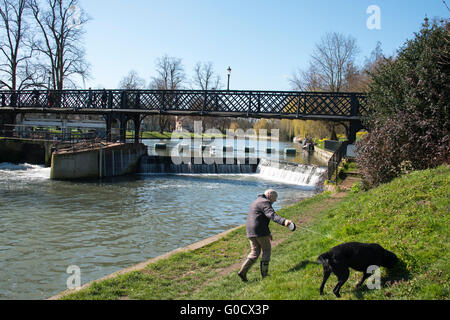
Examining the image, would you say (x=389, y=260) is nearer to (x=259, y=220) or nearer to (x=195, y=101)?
(x=259, y=220)

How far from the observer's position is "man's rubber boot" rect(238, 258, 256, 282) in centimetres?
669

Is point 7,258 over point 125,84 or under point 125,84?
under

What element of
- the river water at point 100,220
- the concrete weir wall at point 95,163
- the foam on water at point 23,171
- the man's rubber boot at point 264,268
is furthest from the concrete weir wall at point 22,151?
the man's rubber boot at point 264,268

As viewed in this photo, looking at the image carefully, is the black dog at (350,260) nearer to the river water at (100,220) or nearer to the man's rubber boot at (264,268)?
the man's rubber boot at (264,268)

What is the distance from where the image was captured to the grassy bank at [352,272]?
17.7 feet

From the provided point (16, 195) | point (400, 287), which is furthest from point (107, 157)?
point (400, 287)

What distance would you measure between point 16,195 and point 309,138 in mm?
43042

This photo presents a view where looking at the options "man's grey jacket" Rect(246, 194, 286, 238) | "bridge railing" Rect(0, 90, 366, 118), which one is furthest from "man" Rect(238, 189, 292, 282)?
"bridge railing" Rect(0, 90, 366, 118)

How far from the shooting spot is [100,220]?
1541cm

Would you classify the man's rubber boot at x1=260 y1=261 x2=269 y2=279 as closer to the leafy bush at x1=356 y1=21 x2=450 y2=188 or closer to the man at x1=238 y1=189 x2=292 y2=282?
the man at x1=238 y1=189 x2=292 y2=282

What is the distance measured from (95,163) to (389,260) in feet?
82.7

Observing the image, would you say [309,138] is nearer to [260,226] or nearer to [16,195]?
[16,195]

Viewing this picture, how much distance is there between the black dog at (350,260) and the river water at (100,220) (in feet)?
20.3
